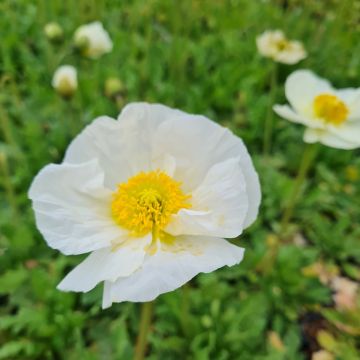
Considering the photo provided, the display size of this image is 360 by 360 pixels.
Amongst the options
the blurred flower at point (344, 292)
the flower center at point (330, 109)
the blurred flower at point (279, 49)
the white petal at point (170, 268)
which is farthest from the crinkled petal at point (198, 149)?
the blurred flower at point (279, 49)

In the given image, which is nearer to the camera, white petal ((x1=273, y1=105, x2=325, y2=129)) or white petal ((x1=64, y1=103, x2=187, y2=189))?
white petal ((x1=64, y1=103, x2=187, y2=189))

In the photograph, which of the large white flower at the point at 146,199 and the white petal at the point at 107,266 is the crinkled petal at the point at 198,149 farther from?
the white petal at the point at 107,266

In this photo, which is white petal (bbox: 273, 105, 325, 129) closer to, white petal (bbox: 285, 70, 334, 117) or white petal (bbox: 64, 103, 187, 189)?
white petal (bbox: 285, 70, 334, 117)

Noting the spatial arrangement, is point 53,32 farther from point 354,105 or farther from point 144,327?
point 144,327

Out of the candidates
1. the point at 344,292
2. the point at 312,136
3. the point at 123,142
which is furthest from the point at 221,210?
the point at 344,292

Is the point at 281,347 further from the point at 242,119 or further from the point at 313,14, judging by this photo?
the point at 313,14

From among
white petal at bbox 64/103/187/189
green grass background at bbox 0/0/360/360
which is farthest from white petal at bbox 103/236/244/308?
green grass background at bbox 0/0/360/360
